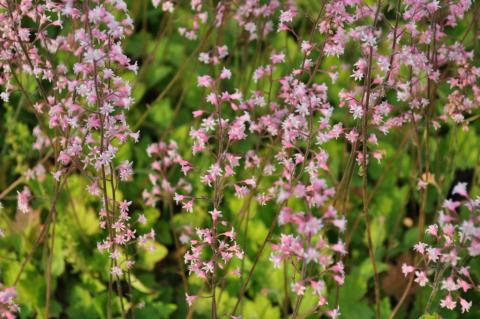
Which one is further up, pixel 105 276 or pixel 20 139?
pixel 20 139

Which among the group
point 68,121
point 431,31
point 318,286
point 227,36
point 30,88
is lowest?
point 318,286

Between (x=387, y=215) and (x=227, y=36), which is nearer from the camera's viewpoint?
(x=387, y=215)

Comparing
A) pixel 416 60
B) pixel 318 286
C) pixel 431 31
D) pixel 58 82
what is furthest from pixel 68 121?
pixel 431 31

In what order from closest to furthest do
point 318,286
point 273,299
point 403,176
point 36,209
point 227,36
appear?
point 318,286
point 273,299
point 36,209
point 403,176
point 227,36

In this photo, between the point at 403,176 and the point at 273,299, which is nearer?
the point at 273,299

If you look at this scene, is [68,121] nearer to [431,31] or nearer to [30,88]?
[431,31]

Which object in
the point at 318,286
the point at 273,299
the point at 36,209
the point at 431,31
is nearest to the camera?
the point at 318,286

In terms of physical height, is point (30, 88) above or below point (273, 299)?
above

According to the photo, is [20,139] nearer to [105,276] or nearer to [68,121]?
[105,276]

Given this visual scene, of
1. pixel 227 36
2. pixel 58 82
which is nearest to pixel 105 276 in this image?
pixel 58 82
